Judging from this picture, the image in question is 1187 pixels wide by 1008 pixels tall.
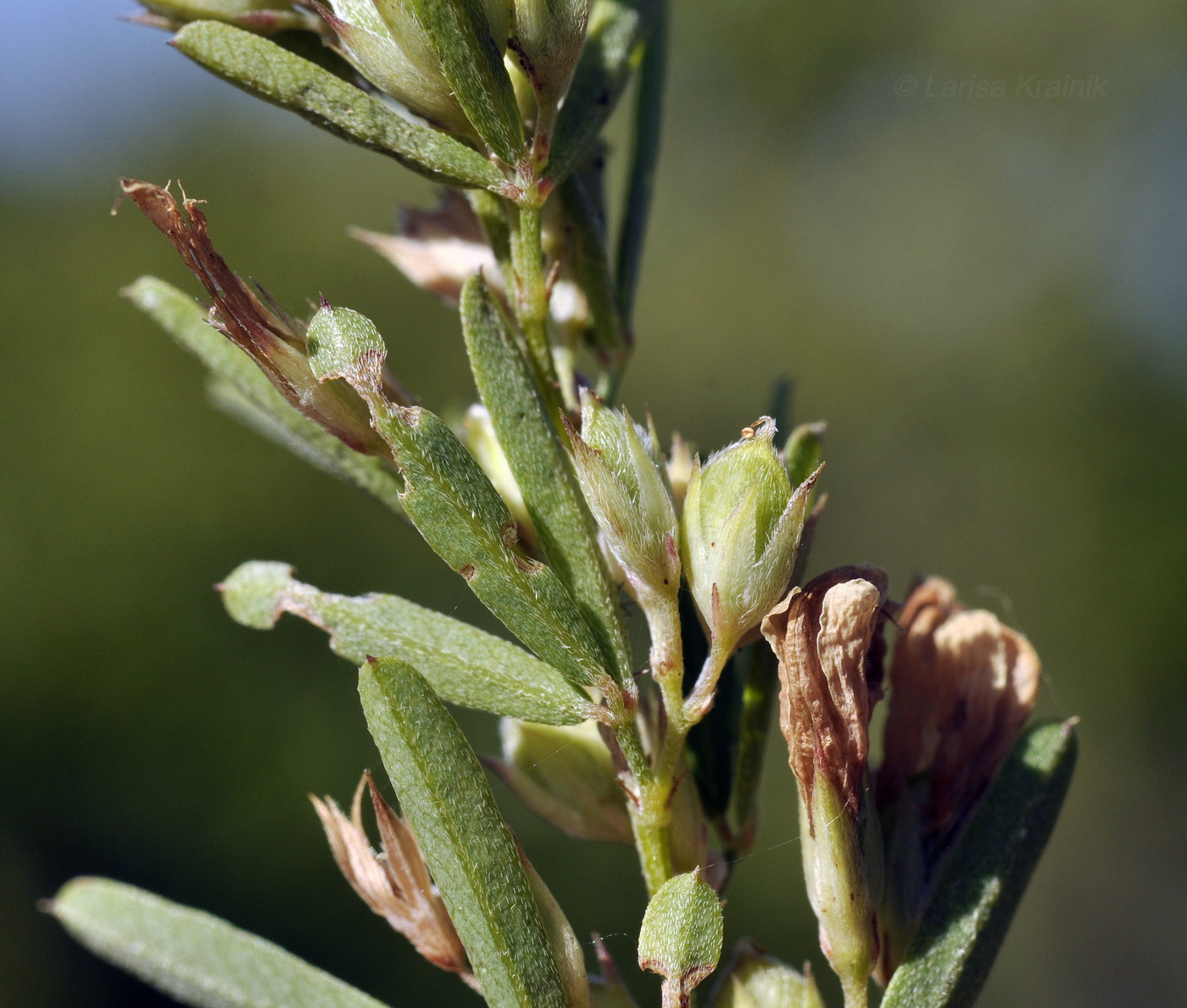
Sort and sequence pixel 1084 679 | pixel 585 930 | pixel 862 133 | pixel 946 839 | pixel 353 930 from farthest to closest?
pixel 862 133
pixel 1084 679
pixel 585 930
pixel 353 930
pixel 946 839

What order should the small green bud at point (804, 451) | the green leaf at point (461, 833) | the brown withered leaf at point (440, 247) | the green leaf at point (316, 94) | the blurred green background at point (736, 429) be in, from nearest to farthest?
the green leaf at point (461, 833), the green leaf at point (316, 94), the small green bud at point (804, 451), the brown withered leaf at point (440, 247), the blurred green background at point (736, 429)

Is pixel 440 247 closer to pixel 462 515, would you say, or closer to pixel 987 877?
pixel 462 515

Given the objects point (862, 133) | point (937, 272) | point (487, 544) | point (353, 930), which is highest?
point (862, 133)

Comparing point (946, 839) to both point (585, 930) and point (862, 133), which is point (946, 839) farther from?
point (862, 133)

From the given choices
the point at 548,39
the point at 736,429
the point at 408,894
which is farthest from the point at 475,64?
the point at 736,429

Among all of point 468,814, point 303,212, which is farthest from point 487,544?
point 303,212

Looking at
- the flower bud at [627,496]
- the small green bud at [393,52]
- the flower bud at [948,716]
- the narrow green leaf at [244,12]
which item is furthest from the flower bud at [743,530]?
the narrow green leaf at [244,12]

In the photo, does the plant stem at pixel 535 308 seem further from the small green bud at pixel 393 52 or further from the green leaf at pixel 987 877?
the green leaf at pixel 987 877

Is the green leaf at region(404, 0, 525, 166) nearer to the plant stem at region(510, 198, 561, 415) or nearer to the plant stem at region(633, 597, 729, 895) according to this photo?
the plant stem at region(510, 198, 561, 415)
